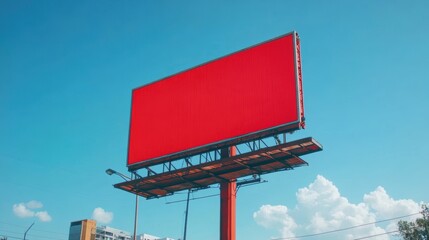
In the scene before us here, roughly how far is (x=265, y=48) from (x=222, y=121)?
183 inches

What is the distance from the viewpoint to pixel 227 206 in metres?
23.5

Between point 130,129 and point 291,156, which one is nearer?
point 291,156

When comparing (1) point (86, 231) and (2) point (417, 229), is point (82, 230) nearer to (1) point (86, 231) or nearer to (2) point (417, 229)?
(1) point (86, 231)

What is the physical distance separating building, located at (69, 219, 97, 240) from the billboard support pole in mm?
125065

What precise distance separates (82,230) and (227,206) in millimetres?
127895

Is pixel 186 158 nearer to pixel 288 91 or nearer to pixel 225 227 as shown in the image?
pixel 225 227

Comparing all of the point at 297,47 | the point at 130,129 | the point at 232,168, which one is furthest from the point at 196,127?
the point at 297,47

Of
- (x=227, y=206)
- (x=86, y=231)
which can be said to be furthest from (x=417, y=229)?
(x=86, y=231)

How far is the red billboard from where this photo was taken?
22.2 meters

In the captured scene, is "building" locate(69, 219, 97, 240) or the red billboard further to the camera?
"building" locate(69, 219, 97, 240)

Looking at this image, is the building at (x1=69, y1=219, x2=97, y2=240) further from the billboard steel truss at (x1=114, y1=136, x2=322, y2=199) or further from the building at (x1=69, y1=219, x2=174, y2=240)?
the billboard steel truss at (x1=114, y1=136, x2=322, y2=199)

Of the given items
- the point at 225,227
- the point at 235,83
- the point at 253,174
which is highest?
the point at 235,83

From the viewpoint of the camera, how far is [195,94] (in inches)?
1022

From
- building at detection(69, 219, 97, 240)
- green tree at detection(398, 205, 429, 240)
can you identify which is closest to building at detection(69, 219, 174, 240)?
building at detection(69, 219, 97, 240)
